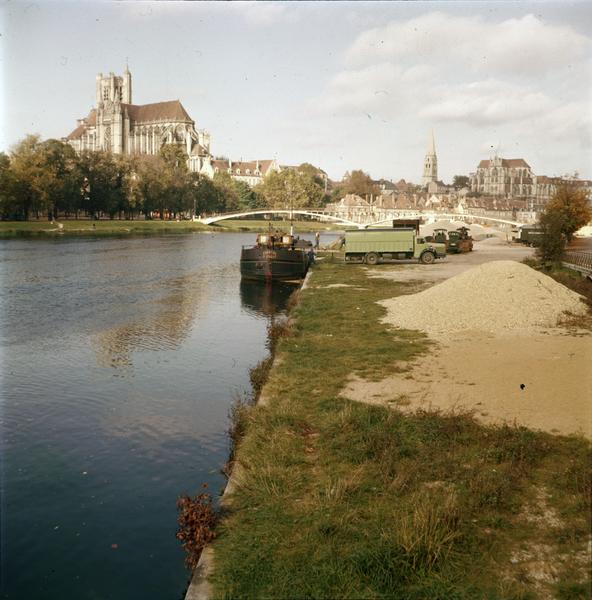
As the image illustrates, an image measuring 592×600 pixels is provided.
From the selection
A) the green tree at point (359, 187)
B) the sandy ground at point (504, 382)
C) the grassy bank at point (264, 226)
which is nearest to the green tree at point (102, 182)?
the grassy bank at point (264, 226)

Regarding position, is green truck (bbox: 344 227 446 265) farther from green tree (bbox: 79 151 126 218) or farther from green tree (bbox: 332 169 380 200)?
green tree (bbox: 332 169 380 200)

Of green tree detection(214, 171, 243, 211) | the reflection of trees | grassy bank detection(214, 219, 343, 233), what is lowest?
the reflection of trees

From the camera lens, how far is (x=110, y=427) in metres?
12.3

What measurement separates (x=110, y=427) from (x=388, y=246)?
1295 inches

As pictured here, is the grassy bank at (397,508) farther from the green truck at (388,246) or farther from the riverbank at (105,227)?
the riverbank at (105,227)

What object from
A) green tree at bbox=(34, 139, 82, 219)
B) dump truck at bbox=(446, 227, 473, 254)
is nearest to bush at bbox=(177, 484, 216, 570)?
dump truck at bbox=(446, 227, 473, 254)

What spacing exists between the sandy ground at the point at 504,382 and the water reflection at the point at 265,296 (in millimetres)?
12508

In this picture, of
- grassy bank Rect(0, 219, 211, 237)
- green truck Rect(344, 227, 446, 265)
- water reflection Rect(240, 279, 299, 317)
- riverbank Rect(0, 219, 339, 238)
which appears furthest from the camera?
riverbank Rect(0, 219, 339, 238)

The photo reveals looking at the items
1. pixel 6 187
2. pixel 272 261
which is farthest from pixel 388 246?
pixel 6 187

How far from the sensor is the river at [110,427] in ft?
26.0

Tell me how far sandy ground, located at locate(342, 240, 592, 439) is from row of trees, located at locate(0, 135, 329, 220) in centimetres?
6892

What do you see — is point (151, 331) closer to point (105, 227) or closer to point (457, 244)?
point (457, 244)

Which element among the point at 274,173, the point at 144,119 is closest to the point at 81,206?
the point at 274,173

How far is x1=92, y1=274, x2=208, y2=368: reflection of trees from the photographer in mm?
18641
